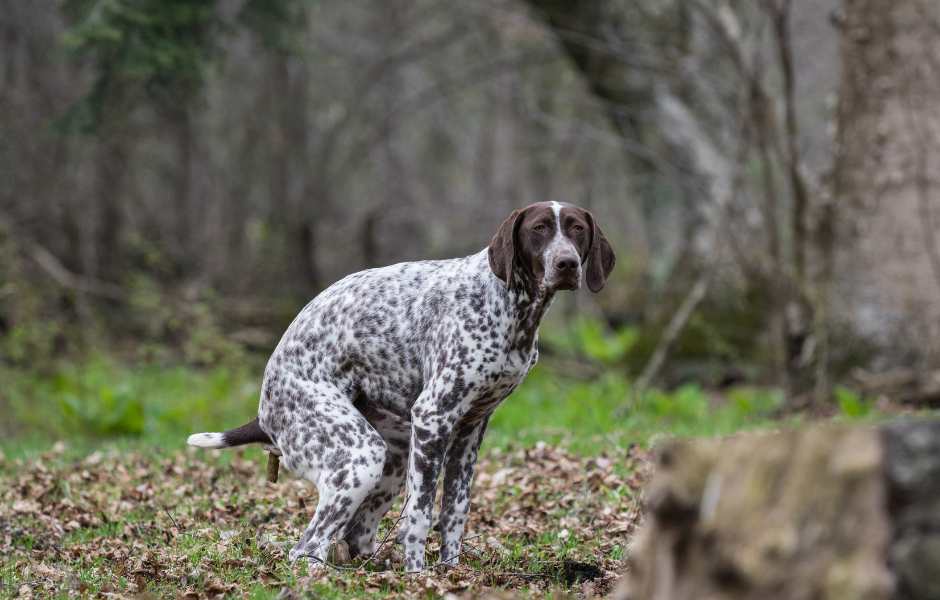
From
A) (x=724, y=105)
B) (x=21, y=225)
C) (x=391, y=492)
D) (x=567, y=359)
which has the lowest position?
(x=567, y=359)

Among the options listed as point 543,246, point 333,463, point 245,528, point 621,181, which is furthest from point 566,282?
point 621,181

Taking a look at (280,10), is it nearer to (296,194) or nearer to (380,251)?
(380,251)

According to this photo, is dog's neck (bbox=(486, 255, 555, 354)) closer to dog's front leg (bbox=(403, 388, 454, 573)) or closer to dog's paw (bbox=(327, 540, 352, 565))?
dog's front leg (bbox=(403, 388, 454, 573))

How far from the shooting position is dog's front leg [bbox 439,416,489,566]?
5648mm

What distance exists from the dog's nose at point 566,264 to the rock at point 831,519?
224 centimetres

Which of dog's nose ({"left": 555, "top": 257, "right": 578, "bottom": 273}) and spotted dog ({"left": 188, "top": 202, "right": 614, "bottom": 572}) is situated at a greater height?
dog's nose ({"left": 555, "top": 257, "right": 578, "bottom": 273})

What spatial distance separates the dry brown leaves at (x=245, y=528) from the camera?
5.21 metres

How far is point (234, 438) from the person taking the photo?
577cm

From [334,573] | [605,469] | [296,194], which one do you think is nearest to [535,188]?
[296,194]

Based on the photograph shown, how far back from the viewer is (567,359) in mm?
14891

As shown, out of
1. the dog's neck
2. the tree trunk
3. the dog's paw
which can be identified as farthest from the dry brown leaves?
the tree trunk

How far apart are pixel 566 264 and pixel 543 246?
0.18 meters

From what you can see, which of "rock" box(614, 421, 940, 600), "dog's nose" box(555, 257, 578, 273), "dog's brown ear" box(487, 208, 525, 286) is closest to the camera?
"rock" box(614, 421, 940, 600)

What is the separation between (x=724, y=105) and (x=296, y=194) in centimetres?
937
